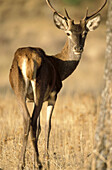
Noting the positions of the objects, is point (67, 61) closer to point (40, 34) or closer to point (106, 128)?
point (106, 128)

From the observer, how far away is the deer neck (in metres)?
7.45

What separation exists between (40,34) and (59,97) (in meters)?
22.2

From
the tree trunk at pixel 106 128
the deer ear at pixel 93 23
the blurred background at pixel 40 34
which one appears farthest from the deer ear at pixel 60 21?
the blurred background at pixel 40 34

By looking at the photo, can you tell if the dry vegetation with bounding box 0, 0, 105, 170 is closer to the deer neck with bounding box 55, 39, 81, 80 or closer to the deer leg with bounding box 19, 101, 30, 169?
the deer leg with bounding box 19, 101, 30, 169

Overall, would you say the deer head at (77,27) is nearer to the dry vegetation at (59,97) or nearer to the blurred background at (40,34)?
the dry vegetation at (59,97)

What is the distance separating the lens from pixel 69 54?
766 cm

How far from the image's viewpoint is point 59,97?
13.0 meters

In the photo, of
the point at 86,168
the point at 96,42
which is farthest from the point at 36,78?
the point at 96,42

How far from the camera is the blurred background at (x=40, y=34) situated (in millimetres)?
25484

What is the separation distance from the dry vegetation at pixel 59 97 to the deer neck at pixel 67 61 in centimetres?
112

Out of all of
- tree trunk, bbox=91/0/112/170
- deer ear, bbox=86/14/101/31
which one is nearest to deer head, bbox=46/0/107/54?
deer ear, bbox=86/14/101/31

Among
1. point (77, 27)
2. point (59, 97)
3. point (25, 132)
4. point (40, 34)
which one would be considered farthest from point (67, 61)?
point (40, 34)

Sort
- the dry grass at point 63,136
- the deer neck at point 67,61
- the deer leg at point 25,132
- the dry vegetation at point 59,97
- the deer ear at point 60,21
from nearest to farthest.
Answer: the deer leg at point 25,132
the dry grass at point 63,136
the dry vegetation at point 59,97
the deer neck at point 67,61
the deer ear at point 60,21

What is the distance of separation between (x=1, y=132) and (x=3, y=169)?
79.0 inches
